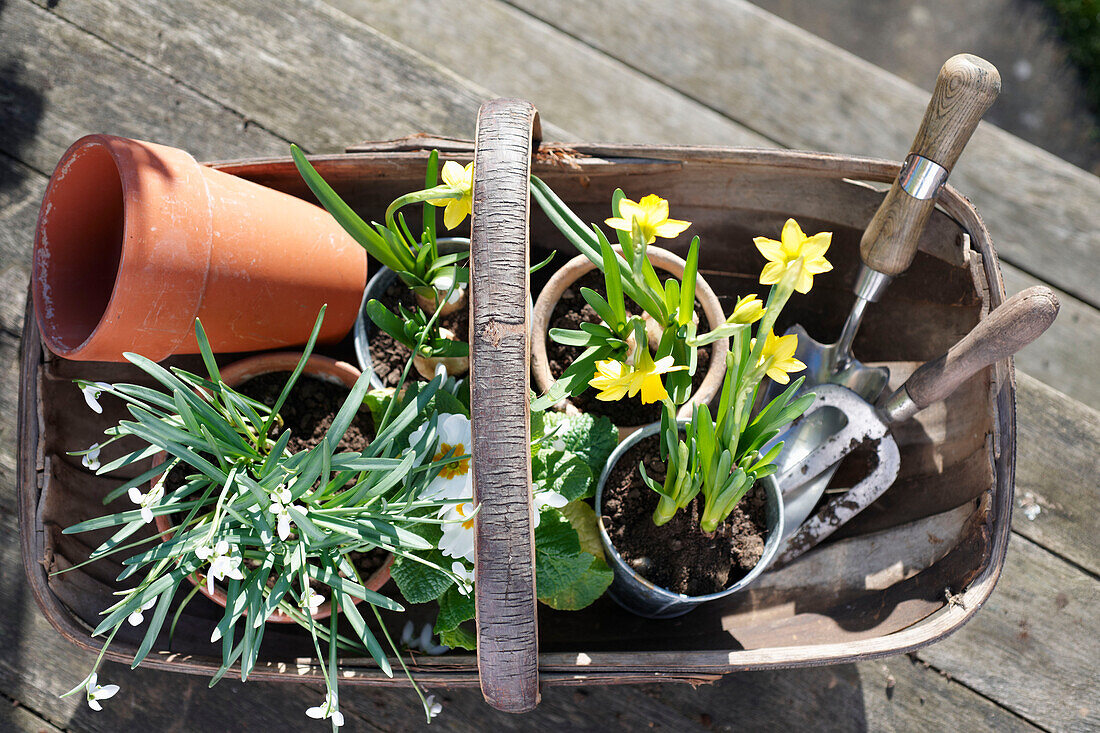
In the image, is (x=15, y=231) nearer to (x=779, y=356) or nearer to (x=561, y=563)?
(x=561, y=563)

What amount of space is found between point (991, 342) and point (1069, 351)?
1.74ft

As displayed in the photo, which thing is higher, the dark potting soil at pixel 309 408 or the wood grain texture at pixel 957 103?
the wood grain texture at pixel 957 103

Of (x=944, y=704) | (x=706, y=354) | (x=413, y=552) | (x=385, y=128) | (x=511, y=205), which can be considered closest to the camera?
(x=511, y=205)

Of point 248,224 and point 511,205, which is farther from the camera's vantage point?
point 248,224

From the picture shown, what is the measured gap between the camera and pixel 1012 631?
836 millimetres

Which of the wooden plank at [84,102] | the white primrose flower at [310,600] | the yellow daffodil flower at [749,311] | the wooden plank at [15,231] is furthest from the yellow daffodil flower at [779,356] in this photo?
the wooden plank at [15,231]

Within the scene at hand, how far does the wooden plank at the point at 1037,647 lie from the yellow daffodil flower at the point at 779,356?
1.78ft

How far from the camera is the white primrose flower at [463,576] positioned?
0.56m

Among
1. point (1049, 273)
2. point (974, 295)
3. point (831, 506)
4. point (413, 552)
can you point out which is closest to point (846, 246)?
point (974, 295)

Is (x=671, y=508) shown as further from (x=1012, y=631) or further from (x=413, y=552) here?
(x=1012, y=631)

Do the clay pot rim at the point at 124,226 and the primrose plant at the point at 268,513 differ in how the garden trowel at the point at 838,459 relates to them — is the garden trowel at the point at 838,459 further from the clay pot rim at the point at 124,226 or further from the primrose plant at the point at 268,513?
the clay pot rim at the point at 124,226

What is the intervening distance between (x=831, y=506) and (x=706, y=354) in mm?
229

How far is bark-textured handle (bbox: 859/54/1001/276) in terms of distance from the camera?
545mm

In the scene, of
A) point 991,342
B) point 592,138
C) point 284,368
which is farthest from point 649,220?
point 592,138
